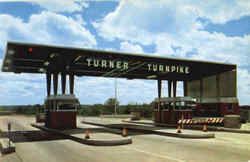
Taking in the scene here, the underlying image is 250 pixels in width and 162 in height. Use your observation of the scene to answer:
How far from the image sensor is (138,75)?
3625cm

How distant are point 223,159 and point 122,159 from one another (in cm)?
462

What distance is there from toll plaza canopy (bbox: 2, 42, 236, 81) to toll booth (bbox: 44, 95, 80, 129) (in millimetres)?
3034

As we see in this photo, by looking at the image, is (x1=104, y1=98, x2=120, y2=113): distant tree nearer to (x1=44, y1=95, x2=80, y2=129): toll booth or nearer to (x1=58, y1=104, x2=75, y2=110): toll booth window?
(x1=44, y1=95, x2=80, y2=129): toll booth

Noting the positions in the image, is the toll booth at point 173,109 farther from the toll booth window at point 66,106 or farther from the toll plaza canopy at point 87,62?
the toll booth window at point 66,106

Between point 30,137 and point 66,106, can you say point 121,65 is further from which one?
point 30,137

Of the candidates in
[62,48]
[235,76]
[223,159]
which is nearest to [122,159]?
[223,159]

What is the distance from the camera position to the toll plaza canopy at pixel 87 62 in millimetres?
22938

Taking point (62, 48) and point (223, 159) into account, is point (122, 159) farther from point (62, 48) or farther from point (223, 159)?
point (62, 48)

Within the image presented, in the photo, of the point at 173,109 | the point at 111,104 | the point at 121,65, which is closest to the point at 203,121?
the point at 173,109

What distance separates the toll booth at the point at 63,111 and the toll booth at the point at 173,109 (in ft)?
38.3

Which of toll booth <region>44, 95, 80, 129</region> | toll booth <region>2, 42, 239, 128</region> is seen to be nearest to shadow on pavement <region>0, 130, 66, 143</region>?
toll booth <region>44, 95, 80, 129</region>

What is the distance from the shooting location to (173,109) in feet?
103

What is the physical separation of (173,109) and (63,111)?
13045 millimetres

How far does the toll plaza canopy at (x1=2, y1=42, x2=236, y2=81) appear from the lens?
75.3 ft
